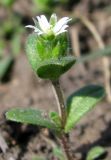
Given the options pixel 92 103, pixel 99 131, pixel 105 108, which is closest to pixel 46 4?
pixel 105 108

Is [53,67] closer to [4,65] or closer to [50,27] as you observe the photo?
[50,27]

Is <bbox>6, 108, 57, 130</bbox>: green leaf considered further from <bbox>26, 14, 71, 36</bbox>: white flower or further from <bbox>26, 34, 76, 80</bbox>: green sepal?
<bbox>26, 14, 71, 36</bbox>: white flower

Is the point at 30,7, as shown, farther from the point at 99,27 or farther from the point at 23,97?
the point at 23,97

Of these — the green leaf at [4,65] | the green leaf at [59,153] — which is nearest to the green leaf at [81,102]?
the green leaf at [59,153]

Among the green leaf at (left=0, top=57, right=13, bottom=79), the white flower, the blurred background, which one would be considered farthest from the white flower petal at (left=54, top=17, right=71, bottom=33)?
the green leaf at (left=0, top=57, right=13, bottom=79)

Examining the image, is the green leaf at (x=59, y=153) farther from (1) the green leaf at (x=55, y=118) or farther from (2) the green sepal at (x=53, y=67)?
(2) the green sepal at (x=53, y=67)

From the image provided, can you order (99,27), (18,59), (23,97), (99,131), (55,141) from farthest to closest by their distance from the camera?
(99,27), (18,59), (23,97), (99,131), (55,141)
